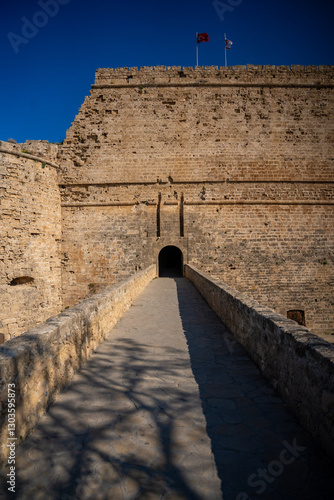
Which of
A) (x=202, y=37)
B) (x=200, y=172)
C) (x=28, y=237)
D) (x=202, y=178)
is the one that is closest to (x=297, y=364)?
(x=28, y=237)

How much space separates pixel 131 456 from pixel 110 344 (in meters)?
2.32

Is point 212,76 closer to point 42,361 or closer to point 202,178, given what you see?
point 202,178

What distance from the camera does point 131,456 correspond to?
1.86 m

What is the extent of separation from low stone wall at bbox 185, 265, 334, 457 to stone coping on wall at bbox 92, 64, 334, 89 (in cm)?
1383

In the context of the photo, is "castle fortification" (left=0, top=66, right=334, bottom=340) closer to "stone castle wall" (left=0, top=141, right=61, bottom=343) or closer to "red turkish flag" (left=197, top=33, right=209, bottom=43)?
"stone castle wall" (left=0, top=141, right=61, bottom=343)

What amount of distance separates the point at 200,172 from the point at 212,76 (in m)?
4.81

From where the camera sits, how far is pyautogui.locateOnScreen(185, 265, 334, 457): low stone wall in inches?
69.8

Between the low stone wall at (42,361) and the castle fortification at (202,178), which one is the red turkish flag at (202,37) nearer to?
the castle fortification at (202,178)

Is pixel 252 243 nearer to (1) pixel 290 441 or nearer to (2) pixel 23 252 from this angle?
(2) pixel 23 252

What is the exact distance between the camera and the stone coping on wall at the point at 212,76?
14.0 meters

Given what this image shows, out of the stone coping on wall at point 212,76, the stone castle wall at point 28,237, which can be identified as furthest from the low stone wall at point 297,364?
the stone coping on wall at point 212,76

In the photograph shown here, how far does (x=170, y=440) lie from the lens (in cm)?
203

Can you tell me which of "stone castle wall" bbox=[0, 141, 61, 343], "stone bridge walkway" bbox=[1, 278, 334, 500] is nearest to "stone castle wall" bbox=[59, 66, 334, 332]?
"stone castle wall" bbox=[0, 141, 61, 343]

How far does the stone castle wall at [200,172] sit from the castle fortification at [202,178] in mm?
49
